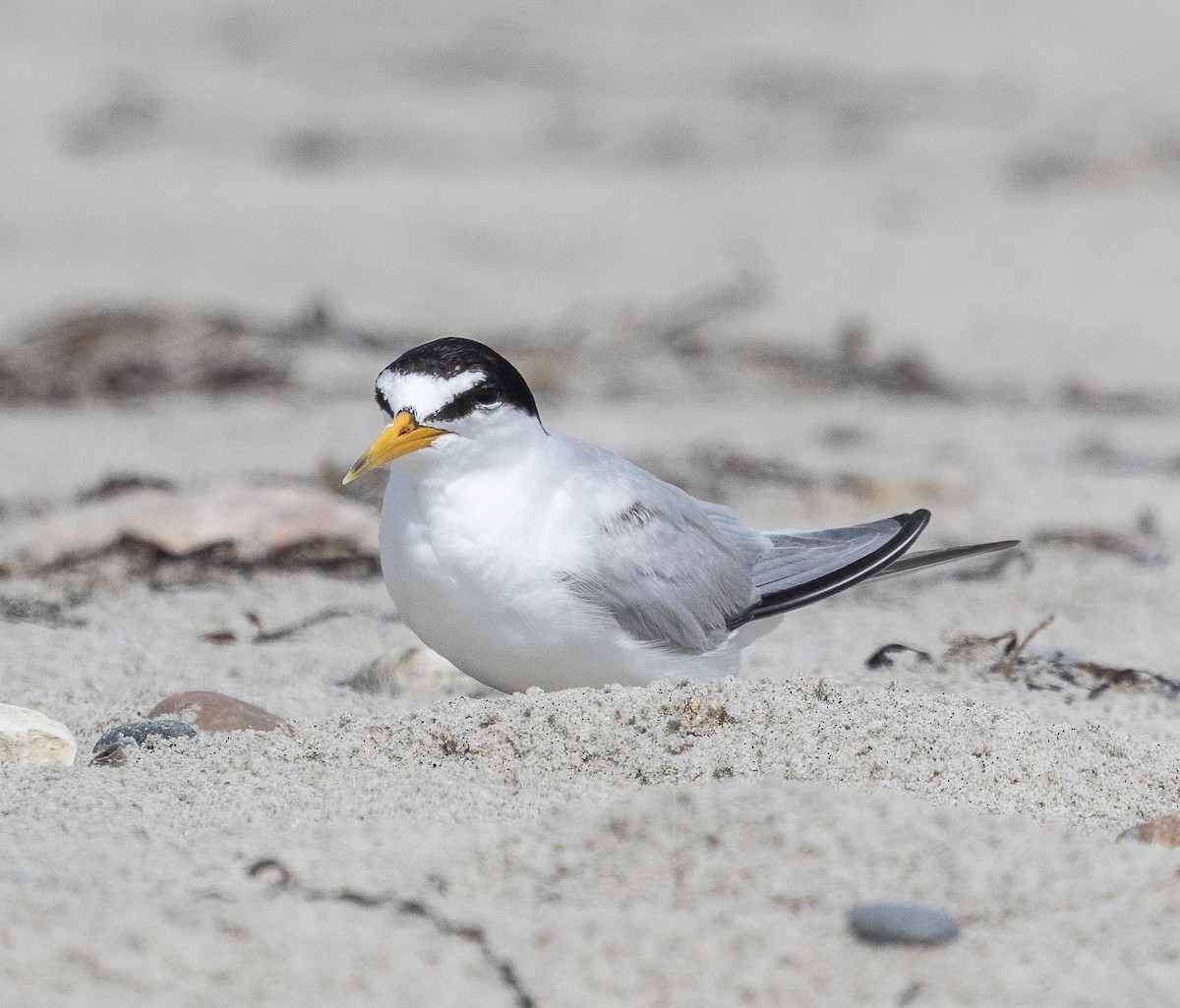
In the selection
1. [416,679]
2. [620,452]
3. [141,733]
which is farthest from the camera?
[620,452]

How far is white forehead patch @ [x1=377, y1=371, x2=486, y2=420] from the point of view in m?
3.18

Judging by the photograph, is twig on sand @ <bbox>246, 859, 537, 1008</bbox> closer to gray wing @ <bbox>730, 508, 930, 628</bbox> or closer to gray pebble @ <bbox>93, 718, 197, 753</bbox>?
gray pebble @ <bbox>93, 718, 197, 753</bbox>

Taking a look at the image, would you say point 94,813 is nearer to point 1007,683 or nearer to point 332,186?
point 1007,683

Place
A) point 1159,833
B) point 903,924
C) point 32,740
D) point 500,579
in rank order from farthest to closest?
point 500,579 < point 32,740 < point 1159,833 < point 903,924

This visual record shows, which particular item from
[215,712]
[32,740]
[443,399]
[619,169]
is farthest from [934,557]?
[619,169]

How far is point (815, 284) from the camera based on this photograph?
859 centimetres

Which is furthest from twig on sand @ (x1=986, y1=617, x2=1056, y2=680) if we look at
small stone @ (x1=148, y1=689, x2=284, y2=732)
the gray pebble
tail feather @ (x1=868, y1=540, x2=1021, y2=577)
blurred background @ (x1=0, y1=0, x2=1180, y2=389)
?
blurred background @ (x1=0, y1=0, x2=1180, y2=389)

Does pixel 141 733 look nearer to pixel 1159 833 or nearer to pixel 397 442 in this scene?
pixel 397 442

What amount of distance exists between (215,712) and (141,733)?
→ 164 millimetres

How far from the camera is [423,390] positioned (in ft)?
10.4

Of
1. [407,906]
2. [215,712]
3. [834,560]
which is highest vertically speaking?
[407,906]

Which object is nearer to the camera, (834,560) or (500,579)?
(500,579)

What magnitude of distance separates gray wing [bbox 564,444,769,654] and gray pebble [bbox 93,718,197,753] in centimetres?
74

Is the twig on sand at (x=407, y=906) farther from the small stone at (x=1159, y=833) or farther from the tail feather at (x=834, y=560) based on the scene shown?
the tail feather at (x=834, y=560)
